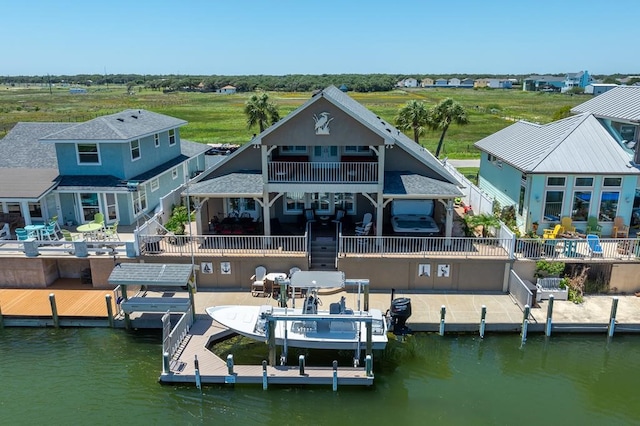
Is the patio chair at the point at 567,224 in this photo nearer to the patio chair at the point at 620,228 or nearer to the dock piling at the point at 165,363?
the patio chair at the point at 620,228

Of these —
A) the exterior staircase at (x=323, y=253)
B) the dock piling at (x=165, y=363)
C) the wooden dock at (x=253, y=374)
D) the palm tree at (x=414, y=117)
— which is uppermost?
the palm tree at (x=414, y=117)

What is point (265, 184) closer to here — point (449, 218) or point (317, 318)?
point (317, 318)

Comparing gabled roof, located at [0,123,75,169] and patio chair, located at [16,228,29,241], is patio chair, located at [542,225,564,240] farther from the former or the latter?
gabled roof, located at [0,123,75,169]

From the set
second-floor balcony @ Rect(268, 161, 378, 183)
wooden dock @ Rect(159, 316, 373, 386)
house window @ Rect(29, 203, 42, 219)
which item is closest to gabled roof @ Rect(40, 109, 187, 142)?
house window @ Rect(29, 203, 42, 219)

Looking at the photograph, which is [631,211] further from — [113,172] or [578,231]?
[113,172]

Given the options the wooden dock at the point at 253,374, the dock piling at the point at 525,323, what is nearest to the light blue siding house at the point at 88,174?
the wooden dock at the point at 253,374

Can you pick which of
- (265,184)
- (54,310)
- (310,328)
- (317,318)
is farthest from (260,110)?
(317,318)

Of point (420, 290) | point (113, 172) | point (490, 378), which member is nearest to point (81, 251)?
point (113, 172)

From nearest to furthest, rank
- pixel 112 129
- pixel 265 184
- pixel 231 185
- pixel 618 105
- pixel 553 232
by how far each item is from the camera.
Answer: pixel 265 184, pixel 553 232, pixel 231 185, pixel 618 105, pixel 112 129
